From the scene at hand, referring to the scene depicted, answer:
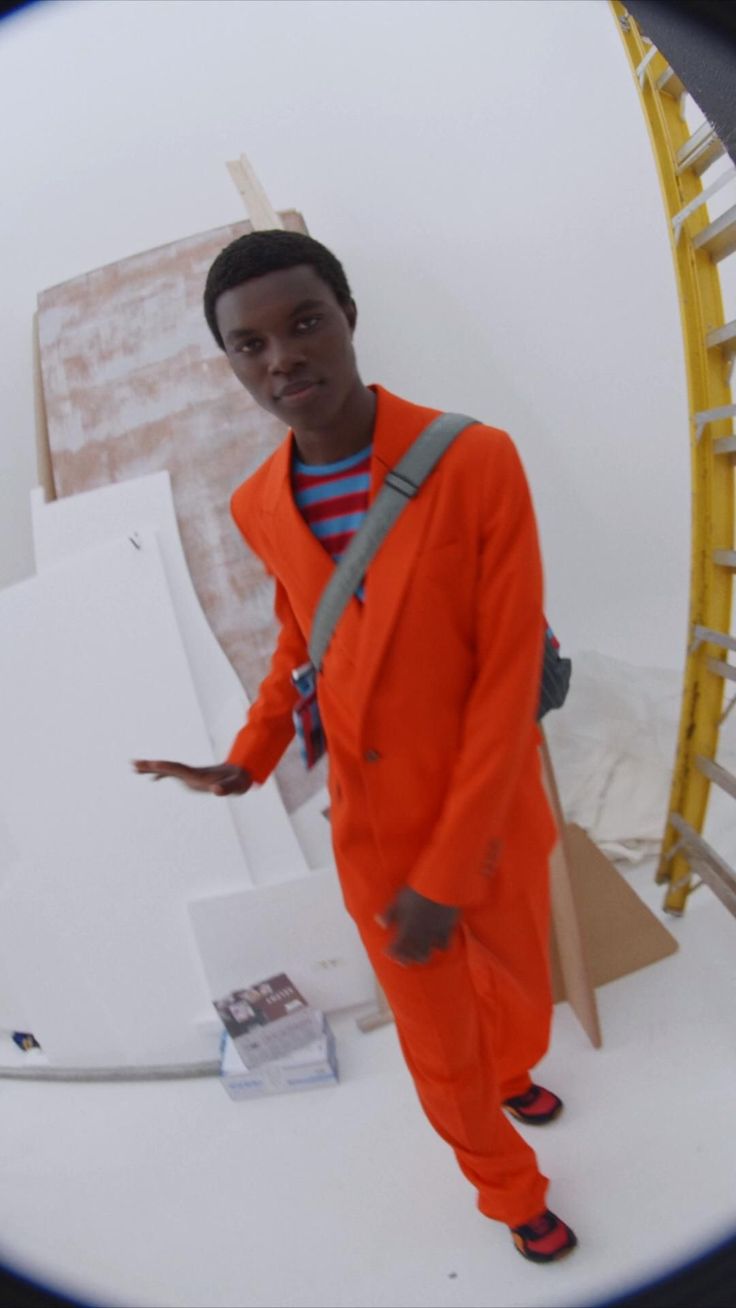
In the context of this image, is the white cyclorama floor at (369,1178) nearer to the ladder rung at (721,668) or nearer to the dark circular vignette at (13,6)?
the ladder rung at (721,668)

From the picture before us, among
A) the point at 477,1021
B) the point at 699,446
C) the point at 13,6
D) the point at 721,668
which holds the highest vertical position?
the point at 13,6

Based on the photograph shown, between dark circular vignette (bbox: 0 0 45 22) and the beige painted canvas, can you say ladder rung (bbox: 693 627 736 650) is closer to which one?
the beige painted canvas

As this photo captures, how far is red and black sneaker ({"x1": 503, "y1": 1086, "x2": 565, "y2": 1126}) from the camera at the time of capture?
3.13 ft

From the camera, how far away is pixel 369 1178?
0.89m

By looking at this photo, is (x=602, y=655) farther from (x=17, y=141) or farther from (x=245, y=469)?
(x=17, y=141)

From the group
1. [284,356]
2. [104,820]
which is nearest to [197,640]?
[104,820]

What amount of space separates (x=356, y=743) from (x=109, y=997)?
2.12 feet

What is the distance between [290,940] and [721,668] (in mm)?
665

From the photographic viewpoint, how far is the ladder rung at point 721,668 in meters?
1.09

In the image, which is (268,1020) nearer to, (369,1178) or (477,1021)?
(369,1178)

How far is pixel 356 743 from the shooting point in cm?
66

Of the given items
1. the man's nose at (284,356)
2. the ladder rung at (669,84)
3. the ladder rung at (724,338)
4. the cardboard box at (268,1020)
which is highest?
the ladder rung at (669,84)

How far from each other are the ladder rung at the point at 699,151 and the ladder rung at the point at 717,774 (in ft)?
2.35

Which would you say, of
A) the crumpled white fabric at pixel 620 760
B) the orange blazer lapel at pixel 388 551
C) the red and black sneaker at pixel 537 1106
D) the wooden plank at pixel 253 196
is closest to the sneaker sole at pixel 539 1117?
the red and black sneaker at pixel 537 1106
